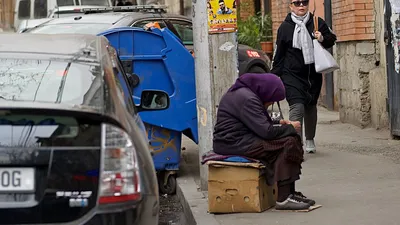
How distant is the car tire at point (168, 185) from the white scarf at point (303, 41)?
191 cm

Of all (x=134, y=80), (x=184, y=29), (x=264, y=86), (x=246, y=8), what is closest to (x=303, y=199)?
(x=264, y=86)

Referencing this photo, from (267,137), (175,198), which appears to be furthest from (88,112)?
(175,198)

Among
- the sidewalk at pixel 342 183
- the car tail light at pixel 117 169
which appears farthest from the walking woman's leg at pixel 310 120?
the car tail light at pixel 117 169

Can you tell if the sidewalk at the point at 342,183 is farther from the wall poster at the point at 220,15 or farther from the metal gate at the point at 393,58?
the wall poster at the point at 220,15

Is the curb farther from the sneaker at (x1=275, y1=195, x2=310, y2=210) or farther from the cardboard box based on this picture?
the sneaker at (x1=275, y1=195, x2=310, y2=210)

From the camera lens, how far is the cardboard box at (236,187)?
21.8 ft

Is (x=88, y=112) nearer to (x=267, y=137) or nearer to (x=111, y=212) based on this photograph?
(x=111, y=212)

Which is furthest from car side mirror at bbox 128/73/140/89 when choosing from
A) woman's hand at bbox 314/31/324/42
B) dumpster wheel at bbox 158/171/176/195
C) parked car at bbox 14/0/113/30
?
parked car at bbox 14/0/113/30

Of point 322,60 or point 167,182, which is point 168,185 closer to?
point 167,182

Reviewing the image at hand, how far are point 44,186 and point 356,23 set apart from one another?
8.04 metres

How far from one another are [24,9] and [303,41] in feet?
45.8

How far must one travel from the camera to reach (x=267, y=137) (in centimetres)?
655

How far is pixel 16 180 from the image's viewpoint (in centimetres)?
411

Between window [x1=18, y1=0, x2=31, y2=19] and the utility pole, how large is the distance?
14.6 meters
